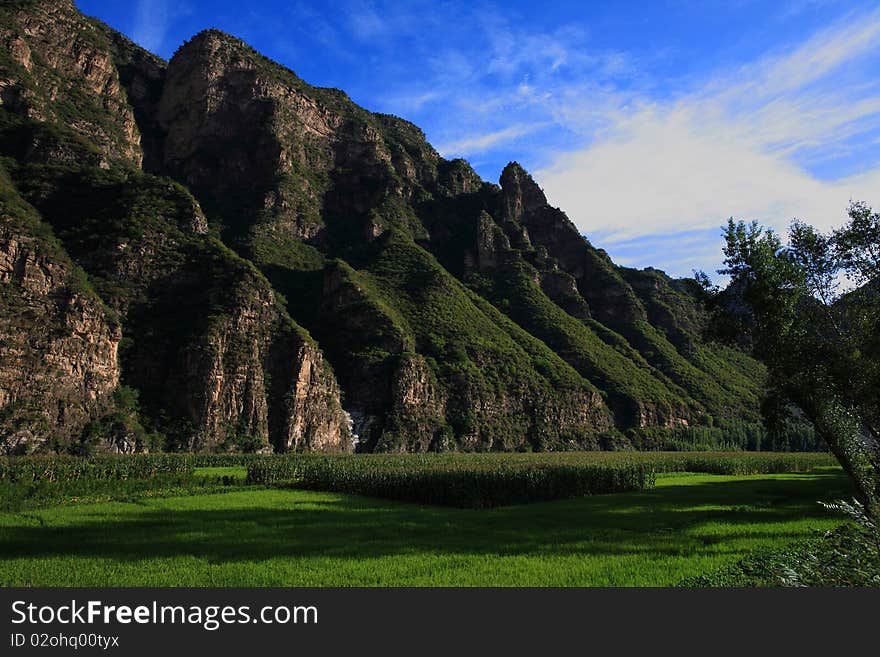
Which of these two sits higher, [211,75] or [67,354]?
[211,75]

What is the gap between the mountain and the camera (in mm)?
86500

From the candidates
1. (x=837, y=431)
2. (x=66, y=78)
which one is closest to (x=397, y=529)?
(x=837, y=431)

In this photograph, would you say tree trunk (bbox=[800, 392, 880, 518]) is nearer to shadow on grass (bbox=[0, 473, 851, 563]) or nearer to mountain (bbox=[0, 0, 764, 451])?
shadow on grass (bbox=[0, 473, 851, 563])

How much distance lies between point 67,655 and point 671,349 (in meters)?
184

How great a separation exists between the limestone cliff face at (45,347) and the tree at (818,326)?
8068 centimetres

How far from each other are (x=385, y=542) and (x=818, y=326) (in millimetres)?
24963

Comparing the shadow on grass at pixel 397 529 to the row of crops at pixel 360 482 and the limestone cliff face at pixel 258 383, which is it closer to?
the row of crops at pixel 360 482

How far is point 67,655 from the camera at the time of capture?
8375mm

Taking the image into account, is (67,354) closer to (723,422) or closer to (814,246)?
(814,246)

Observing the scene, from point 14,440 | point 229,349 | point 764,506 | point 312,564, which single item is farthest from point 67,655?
point 229,349

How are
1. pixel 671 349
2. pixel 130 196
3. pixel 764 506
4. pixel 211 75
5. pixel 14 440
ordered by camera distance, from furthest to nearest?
pixel 671 349 < pixel 211 75 < pixel 130 196 < pixel 14 440 < pixel 764 506

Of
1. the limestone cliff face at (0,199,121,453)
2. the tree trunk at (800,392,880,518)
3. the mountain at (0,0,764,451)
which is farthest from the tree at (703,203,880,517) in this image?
the limestone cliff face at (0,199,121,453)

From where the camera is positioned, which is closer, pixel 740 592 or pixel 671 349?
pixel 740 592

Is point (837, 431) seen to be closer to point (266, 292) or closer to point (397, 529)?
point (397, 529)
